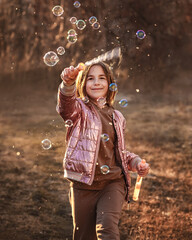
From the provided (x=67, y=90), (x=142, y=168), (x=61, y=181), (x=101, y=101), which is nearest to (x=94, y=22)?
(x=101, y=101)

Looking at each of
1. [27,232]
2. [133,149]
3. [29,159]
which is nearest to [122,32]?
[133,149]

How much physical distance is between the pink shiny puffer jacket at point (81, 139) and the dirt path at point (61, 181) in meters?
0.92

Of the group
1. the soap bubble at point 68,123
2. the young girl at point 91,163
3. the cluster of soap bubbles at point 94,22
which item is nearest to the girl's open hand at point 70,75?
the young girl at point 91,163

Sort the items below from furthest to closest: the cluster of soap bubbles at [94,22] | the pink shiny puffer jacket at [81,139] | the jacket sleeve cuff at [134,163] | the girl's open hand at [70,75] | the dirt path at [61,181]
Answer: the cluster of soap bubbles at [94,22] → the dirt path at [61,181] → the jacket sleeve cuff at [134,163] → the pink shiny puffer jacket at [81,139] → the girl's open hand at [70,75]

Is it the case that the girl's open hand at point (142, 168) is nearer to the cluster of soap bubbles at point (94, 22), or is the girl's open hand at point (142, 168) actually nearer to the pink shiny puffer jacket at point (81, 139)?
the pink shiny puffer jacket at point (81, 139)

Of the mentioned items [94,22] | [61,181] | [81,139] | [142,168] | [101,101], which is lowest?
[61,181]

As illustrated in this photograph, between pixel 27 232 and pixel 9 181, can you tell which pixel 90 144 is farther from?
pixel 9 181

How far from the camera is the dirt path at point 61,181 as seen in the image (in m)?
2.85

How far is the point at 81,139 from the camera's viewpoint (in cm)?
206

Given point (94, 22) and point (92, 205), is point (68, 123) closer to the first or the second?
point (92, 205)

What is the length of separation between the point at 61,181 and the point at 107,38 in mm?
4606

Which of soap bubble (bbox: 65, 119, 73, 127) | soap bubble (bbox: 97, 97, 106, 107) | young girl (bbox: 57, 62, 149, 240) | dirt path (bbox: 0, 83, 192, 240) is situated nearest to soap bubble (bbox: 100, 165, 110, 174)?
young girl (bbox: 57, 62, 149, 240)

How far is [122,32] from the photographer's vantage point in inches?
325

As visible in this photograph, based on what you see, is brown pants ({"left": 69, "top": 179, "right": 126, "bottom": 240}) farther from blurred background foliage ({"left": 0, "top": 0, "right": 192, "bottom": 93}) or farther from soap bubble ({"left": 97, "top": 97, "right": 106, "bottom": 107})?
blurred background foliage ({"left": 0, "top": 0, "right": 192, "bottom": 93})
